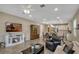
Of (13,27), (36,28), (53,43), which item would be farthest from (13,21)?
(53,43)

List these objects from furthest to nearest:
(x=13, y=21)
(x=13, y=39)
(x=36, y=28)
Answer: (x=36, y=28) → (x=13, y=39) → (x=13, y=21)

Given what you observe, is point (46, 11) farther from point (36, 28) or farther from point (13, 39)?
point (13, 39)

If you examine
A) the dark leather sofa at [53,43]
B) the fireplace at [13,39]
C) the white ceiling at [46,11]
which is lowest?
the dark leather sofa at [53,43]

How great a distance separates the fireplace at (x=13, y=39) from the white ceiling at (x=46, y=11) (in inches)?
15.5

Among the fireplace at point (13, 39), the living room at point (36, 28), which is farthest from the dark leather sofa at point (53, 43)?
the fireplace at point (13, 39)

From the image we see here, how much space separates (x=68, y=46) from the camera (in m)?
Answer: 2.07

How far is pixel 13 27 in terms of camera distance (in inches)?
81.1

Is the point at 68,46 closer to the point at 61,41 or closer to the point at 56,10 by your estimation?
the point at 61,41

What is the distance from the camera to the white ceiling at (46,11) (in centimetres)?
196

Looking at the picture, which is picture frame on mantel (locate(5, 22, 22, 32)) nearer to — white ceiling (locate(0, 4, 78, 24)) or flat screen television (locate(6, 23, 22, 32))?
flat screen television (locate(6, 23, 22, 32))

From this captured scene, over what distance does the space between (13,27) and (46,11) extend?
70 centimetres

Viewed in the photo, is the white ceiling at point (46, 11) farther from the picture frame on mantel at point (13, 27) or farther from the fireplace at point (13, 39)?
the fireplace at point (13, 39)

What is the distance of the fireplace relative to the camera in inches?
79.5

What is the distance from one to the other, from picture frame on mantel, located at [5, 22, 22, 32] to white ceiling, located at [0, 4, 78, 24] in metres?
0.19
